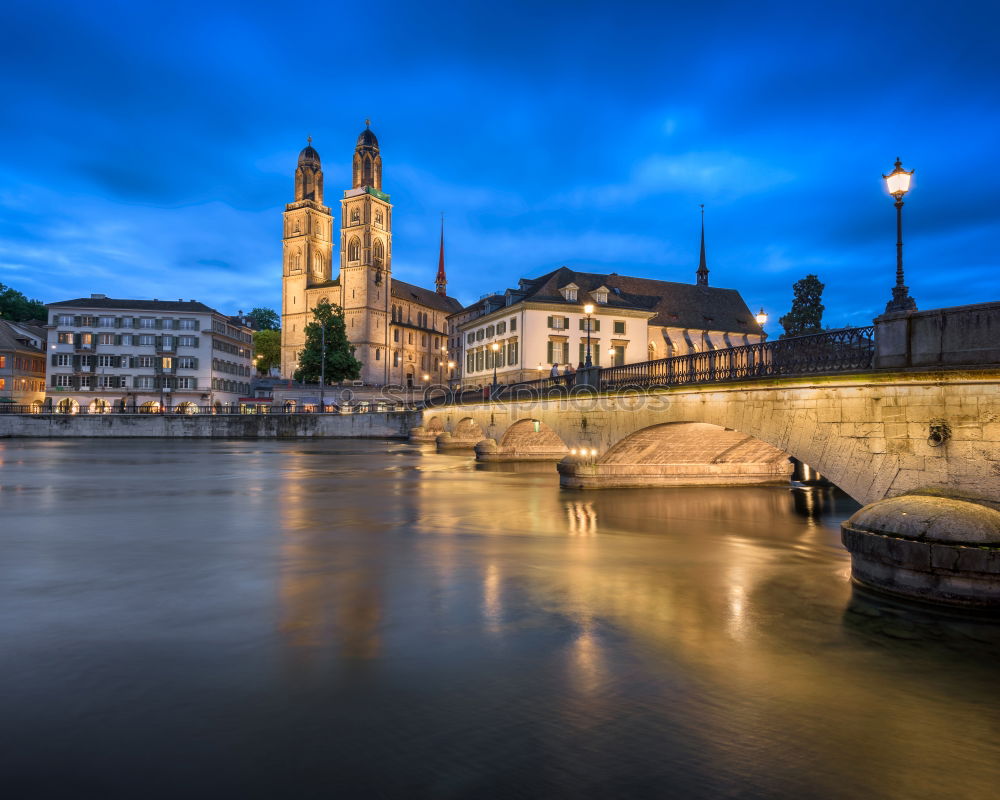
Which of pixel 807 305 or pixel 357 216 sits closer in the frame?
pixel 807 305

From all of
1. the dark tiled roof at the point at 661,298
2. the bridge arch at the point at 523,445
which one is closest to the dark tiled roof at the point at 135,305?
the dark tiled roof at the point at 661,298

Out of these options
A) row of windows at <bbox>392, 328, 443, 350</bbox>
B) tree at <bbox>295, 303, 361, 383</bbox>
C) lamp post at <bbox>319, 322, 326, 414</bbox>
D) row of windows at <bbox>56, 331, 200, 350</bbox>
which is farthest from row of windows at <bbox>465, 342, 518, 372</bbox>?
row of windows at <bbox>56, 331, 200, 350</bbox>

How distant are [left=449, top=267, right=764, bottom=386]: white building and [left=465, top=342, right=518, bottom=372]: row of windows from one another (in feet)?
0.36

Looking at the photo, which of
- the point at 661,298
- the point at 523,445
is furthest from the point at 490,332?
the point at 523,445

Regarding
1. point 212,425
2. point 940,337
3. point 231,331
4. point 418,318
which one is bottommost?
point 212,425

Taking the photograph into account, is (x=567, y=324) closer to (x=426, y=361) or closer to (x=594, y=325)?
(x=594, y=325)

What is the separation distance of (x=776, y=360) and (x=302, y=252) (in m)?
122

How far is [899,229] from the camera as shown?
12219 millimetres

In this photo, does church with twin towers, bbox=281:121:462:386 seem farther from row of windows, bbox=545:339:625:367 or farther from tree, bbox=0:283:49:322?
row of windows, bbox=545:339:625:367

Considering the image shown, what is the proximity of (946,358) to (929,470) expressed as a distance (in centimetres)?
215

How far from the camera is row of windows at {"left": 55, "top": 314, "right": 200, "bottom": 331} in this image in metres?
90.1

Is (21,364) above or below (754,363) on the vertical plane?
above

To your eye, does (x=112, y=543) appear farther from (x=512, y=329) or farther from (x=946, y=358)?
(x=512, y=329)

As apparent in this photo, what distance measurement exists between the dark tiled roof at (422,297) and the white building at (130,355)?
4123 cm
